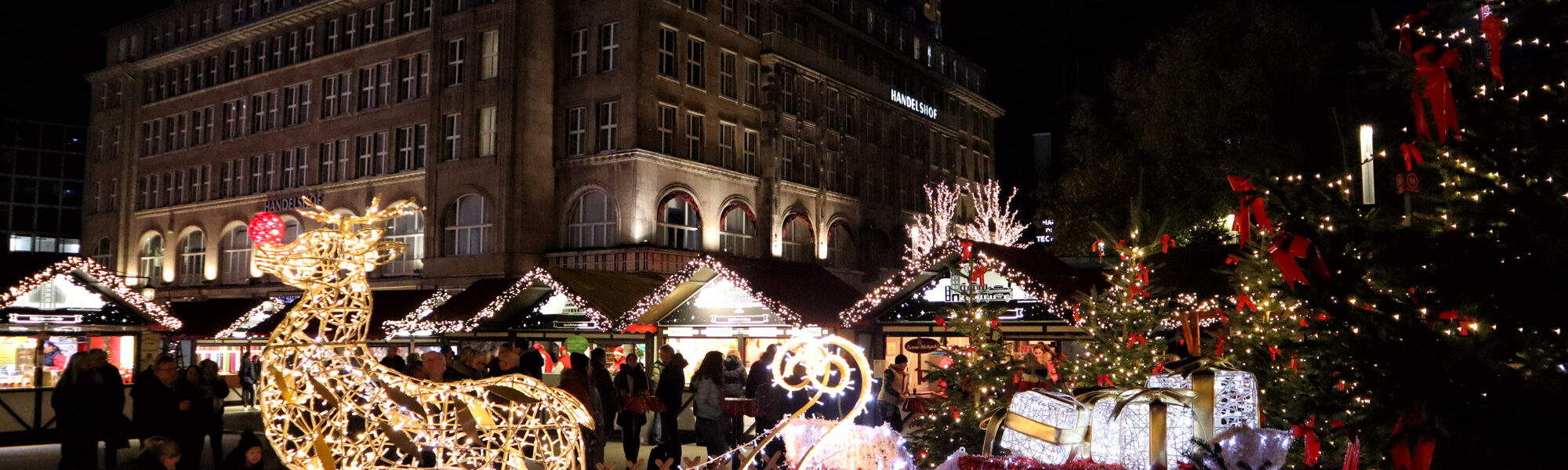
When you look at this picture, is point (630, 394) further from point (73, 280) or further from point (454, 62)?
point (454, 62)

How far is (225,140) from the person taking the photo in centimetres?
4197

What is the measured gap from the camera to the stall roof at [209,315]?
82.6 ft

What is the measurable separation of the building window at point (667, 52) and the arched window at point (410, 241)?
331 inches

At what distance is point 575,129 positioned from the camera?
34.3 metres

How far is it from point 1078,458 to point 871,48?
38348 millimetres

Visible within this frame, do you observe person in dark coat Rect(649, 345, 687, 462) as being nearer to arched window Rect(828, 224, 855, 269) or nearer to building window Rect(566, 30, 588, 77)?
building window Rect(566, 30, 588, 77)

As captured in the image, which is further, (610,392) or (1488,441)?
(610,392)

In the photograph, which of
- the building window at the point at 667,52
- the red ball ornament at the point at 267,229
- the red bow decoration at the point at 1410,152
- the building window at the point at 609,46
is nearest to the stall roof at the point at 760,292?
the red ball ornament at the point at 267,229

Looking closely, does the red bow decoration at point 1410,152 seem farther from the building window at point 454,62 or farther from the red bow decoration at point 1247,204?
the building window at point 454,62

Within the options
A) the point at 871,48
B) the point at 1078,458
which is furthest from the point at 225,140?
the point at 1078,458

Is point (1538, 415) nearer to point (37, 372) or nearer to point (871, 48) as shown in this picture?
point (37, 372)

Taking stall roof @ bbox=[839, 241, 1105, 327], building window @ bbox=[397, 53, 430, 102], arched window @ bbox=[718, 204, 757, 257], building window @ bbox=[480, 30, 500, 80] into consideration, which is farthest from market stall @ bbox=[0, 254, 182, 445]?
arched window @ bbox=[718, 204, 757, 257]

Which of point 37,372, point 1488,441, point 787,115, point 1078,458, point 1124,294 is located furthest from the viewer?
point 787,115

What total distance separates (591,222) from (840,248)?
11309 millimetres
